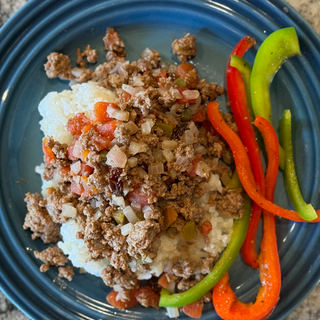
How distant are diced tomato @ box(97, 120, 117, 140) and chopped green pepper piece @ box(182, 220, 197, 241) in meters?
1.02

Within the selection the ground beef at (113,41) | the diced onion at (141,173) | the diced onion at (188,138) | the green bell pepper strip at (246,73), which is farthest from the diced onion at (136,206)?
the ground beef at (113,41)

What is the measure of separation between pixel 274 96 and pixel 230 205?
3.87ft

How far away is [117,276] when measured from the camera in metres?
2.66

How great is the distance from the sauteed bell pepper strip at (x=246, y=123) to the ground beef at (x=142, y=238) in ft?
3.40

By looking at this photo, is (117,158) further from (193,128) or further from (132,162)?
(193,128)

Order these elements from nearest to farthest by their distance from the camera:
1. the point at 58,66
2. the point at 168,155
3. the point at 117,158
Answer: the point at 117,158, the point at 168,155, the point at 58,66

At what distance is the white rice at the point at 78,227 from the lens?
2.69m

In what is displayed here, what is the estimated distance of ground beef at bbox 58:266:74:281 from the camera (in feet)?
9.68

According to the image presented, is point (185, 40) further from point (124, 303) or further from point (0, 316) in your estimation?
point (0, 316)

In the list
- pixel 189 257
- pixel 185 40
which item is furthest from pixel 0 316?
pixel 185 40

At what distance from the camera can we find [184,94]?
8.54 feet

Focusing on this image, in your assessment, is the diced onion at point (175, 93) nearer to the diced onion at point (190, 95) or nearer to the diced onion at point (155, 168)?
the diced onion at point (190, 95)

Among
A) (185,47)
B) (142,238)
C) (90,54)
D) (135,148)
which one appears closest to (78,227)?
(142,238)

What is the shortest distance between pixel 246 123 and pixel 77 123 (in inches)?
61.8
